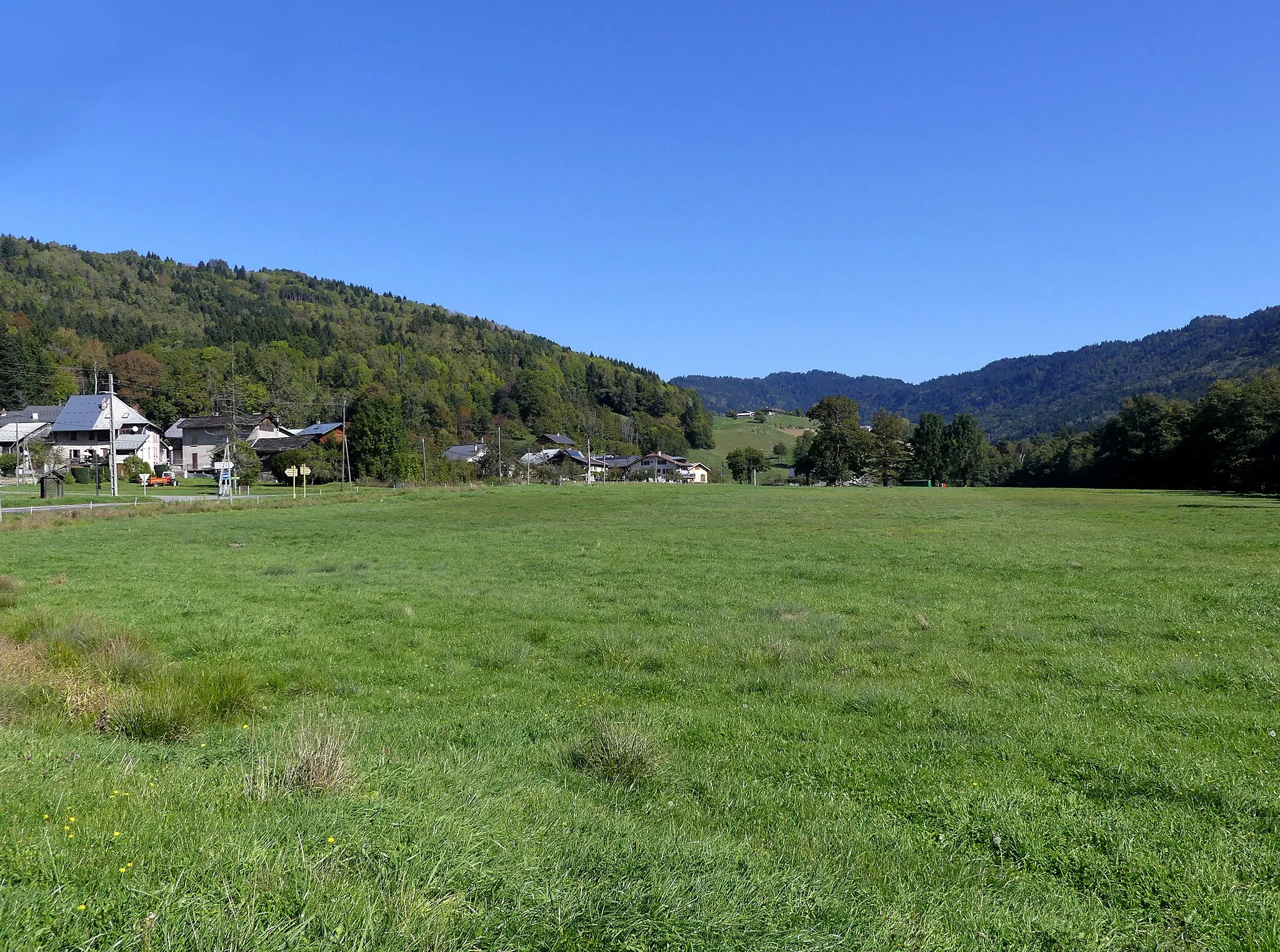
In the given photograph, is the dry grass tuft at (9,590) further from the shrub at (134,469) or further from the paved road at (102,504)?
the shrub at (134,469)

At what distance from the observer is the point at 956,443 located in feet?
427

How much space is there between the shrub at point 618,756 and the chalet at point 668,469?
162 meters

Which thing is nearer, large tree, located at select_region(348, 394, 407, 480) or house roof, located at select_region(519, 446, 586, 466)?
large tree, located at select_region(348, 394, 407, 480)

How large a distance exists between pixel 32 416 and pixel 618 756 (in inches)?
5213

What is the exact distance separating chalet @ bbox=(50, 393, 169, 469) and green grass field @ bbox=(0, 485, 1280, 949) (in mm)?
95700

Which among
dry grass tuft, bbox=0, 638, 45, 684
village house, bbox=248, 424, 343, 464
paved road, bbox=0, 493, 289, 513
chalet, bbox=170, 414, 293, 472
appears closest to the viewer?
dry grass tuft, bbox=0, 638, 45, 684

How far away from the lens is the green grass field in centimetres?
363

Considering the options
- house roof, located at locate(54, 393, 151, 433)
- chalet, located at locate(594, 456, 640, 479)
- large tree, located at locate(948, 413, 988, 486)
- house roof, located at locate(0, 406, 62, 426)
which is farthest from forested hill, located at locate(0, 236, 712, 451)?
large tree, located at locate(948, 413, 988, 486)

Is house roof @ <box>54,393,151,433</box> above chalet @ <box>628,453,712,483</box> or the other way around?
above

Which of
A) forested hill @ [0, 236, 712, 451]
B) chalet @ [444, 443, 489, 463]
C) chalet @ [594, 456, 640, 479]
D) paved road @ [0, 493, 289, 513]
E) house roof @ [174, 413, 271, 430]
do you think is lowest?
paved road @ [0, 493, 289, 513]

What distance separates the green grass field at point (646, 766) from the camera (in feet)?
11.9

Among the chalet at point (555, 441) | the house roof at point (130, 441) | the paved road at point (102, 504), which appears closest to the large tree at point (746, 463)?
the chalet at point (555, 441)

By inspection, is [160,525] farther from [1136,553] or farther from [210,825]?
[1136,553]

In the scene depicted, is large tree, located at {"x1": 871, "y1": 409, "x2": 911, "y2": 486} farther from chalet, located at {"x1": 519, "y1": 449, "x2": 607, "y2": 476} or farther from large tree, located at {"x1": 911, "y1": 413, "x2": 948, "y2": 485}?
chalet, located at {"x1": 519, "y1": 449, "x2": 607, "y2": 476}
